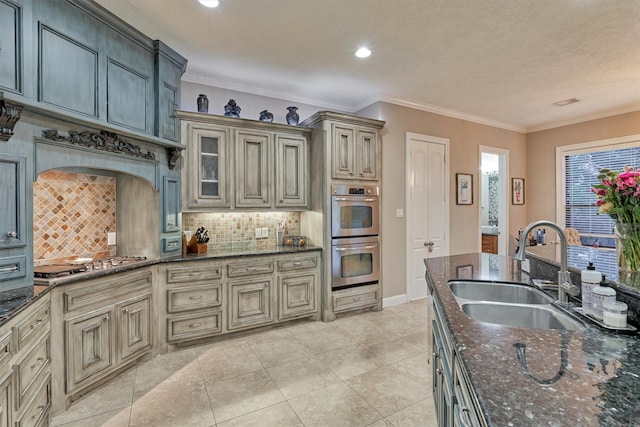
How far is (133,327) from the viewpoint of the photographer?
258cm

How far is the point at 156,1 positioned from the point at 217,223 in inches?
85.5

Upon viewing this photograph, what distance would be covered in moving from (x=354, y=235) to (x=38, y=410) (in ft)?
10.0

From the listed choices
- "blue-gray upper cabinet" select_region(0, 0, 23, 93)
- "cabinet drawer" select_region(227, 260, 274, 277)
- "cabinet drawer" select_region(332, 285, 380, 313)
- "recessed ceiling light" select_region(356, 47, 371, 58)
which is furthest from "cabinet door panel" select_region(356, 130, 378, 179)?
"blue-gray upper cabinet" select_region(0, 0, 23, 93)

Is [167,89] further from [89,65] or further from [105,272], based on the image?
[105,272]

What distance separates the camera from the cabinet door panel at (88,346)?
6.86 feet

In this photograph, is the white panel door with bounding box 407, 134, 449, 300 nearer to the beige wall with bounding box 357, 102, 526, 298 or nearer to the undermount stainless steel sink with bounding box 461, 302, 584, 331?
the beige wall with bounding box 357, 102, 526, 298

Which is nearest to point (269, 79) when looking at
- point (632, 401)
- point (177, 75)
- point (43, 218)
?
point (177, 75)

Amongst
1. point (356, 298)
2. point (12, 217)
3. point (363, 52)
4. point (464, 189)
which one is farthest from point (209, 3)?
point (464, 189)

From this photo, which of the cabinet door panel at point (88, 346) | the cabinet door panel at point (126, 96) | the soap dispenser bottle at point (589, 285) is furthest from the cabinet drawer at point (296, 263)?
the soap dispenser bottle at point (589, 285)

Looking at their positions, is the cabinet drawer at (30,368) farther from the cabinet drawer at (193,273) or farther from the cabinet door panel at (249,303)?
the cabinet door panel at (249,303)

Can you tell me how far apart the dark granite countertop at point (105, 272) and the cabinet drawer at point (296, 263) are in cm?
9

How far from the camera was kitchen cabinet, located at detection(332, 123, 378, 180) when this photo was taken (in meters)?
3.73

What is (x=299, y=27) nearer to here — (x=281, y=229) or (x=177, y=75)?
(x=177, y=75)

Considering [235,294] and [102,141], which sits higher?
[102,141]
